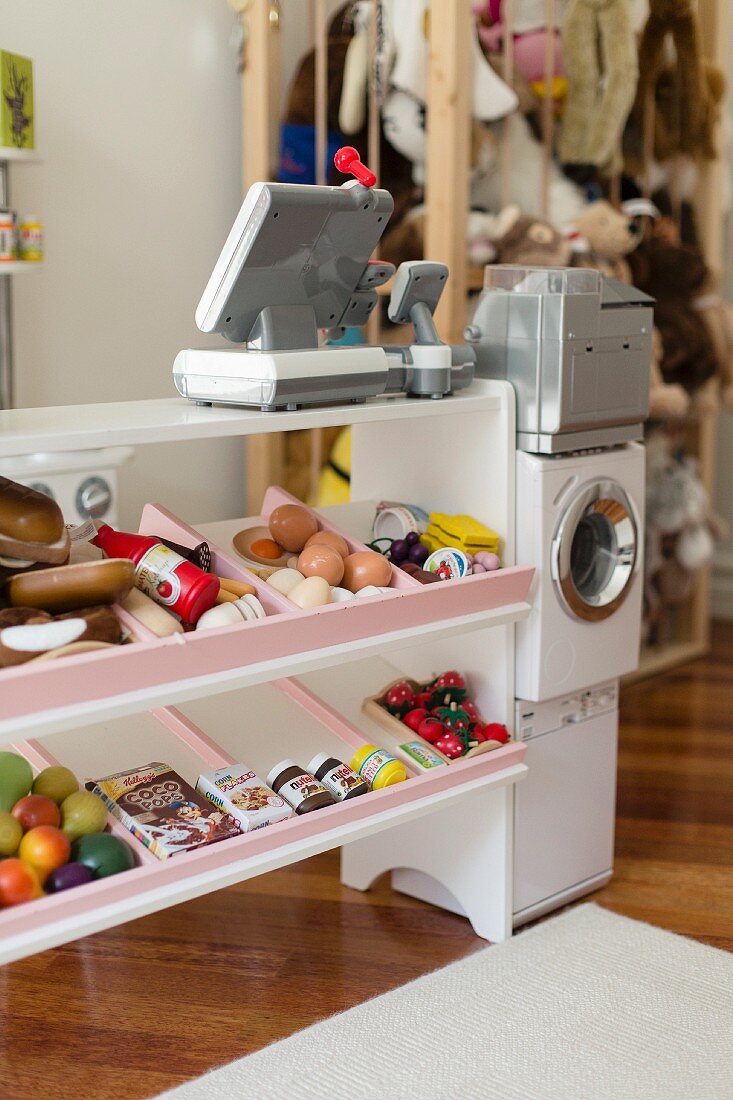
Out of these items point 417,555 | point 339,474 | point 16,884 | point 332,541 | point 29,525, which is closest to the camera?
point 16,884

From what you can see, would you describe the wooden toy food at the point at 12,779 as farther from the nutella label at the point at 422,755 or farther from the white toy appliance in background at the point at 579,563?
the white toy appliance in background at the point at 579,563

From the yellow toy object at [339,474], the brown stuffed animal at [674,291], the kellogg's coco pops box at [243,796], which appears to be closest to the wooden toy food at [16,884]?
the kellogg's coco pops box at [243,796]

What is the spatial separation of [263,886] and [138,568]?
918 millimetres

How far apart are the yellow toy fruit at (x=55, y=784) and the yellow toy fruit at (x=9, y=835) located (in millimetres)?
101

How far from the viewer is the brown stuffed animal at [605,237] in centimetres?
314

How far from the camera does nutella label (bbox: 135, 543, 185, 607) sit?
1.66 meters

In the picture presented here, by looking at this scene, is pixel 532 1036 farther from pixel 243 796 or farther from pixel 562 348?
pixel 562 348

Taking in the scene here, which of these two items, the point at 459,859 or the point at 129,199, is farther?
the point at 129,199

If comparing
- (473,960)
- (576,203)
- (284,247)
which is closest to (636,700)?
(576,203)

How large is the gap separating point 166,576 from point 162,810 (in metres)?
0.32

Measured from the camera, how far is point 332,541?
76.0 inches

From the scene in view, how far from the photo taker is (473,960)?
2078mm

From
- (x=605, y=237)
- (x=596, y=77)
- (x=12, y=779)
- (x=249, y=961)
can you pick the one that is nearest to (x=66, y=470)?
(x=12, y=779)

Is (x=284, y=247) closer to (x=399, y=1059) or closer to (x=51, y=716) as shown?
(x=51, y=716)
